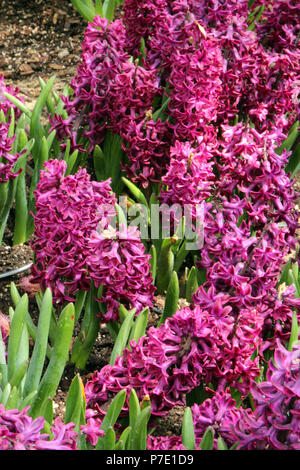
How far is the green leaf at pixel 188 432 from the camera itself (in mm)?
1751

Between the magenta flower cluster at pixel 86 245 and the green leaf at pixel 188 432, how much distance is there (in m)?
0.54

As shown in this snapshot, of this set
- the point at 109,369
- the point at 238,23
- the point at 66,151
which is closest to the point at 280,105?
the point at 238,23

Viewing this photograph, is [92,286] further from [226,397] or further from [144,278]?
[226,397]

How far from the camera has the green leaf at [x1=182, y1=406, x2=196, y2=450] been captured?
175 cm

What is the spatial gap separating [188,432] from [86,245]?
2.40 feet

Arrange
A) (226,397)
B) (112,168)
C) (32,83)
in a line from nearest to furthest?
(226,397)
(112,168)
(32,83)

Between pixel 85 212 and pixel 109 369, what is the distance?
1.73 feet

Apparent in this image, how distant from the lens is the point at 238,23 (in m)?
3.00

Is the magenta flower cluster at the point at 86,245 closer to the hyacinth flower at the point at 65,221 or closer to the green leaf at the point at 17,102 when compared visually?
the hyacinth flower at the point at 65,221

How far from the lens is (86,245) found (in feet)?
7.27

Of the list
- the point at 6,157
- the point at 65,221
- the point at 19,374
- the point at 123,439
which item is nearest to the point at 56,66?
the point at 6,157

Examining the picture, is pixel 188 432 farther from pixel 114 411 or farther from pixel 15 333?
pixel 15 333

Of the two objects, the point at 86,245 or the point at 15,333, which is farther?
the point at 86,245

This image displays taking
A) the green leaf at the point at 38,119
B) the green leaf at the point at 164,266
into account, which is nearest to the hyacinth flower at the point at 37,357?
the green leaf at the point at 164,266
